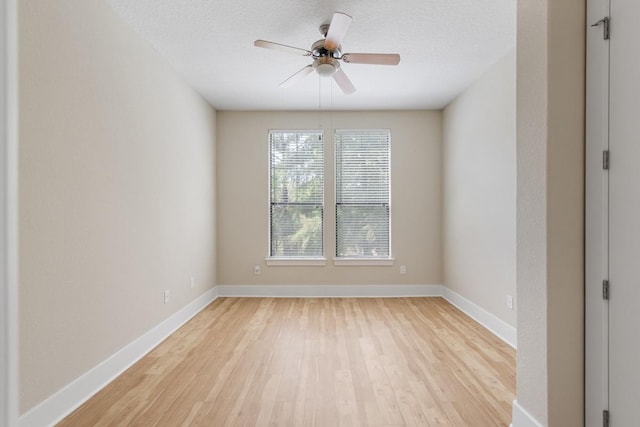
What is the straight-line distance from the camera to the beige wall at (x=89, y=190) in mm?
1855

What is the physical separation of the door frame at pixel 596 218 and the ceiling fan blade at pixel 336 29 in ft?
4.48

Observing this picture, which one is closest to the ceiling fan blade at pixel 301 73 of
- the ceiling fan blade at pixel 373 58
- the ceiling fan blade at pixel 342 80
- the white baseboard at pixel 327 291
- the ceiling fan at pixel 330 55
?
the ceiling fan at pixel 330 55

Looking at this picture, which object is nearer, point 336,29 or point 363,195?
point 336,29

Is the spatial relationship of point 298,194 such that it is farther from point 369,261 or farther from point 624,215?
point 624,215

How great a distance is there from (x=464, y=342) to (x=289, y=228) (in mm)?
2893

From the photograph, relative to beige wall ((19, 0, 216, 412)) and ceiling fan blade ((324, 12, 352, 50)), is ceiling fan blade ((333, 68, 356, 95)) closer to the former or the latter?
ceiling fan blade ((324, 12, 352, 50))

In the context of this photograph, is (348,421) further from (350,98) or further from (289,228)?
(350,98)

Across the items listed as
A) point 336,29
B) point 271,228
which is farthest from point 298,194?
point 336,29

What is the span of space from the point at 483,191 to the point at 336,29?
2.44 metres

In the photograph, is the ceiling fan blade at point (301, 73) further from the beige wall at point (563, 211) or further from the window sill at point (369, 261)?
the window sill at point (369, 261)

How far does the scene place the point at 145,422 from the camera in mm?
1971

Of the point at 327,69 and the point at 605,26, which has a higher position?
the point at 327,69

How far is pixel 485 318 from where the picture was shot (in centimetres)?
371

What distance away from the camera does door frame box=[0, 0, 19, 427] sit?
1577mm
